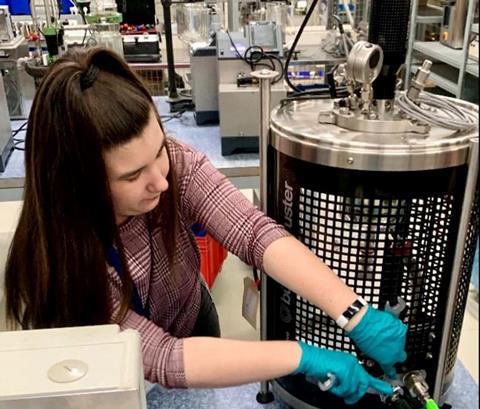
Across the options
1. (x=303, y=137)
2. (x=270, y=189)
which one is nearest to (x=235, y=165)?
(x=270, y=189)

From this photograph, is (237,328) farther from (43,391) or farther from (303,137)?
(43,391)

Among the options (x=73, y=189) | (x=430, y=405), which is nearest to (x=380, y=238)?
(x=430, y=405)

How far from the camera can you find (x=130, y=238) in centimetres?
100

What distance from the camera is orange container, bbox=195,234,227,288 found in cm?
151

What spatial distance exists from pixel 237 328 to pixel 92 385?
0.92 metres

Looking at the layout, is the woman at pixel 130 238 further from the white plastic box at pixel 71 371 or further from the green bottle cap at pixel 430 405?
the white plastic box at pixel 71 371

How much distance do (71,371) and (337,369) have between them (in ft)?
1.32

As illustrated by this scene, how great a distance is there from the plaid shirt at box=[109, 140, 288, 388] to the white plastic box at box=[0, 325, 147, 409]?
220 millimetres

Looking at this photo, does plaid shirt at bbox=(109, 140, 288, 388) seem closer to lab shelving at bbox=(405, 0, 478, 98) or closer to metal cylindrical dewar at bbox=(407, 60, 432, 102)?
metal cylindrical dewar at bbox=(407, 60, 432, 102)

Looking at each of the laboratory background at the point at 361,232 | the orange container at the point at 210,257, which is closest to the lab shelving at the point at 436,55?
the orange container at the point at 210,257

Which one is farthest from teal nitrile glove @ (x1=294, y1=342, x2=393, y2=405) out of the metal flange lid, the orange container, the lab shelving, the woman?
the lab shelving

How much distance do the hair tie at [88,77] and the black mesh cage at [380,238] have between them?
0.31 meters

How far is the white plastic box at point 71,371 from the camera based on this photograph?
0.54 m

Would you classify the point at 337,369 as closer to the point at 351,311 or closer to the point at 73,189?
the point at 351,311
